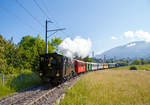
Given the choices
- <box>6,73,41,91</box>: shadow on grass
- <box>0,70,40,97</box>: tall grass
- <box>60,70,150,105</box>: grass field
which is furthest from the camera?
<box>6,73,41,91</box>: shadow on grass

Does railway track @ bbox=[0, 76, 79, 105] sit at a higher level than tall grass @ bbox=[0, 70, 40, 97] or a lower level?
lower

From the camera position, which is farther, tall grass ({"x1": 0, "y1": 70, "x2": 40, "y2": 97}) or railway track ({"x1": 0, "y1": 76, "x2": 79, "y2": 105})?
tall grass ({"x1": 0, "y1": 70, "x2": 40, "y2": 97})

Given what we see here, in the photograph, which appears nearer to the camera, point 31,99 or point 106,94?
point 31,99

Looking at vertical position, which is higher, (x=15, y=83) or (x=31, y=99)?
(x=15, y=83)

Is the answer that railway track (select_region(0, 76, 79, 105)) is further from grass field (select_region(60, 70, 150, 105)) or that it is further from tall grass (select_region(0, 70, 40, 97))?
tall grass (select_region(0, 70, 40, 97))

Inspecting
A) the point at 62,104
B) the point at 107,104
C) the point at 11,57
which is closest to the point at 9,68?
the point at 11,57

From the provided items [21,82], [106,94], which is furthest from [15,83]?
[106,94]

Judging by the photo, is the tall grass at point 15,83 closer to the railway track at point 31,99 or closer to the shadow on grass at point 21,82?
the shadow on grass at point 21,82

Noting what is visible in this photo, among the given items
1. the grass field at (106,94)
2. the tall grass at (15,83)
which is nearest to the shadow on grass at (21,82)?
the tall grass at (15,83)

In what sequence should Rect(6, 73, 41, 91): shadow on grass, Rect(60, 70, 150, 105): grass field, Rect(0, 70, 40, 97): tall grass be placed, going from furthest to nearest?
Rect(6, 73, 41, 91): shadow on grass
Rect(0, 70, 40, 97): tall grass
Rect(60, 70, 150, 105): grass field

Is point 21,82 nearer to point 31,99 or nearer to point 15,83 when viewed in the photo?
point 15,83

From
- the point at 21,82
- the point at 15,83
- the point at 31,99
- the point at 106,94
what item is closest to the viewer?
the point at 31,99

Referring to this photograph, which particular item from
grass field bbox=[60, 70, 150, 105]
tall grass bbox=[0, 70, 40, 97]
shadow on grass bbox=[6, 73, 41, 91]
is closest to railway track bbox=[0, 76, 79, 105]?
grass field bbox=[60, 70, 150, 105]

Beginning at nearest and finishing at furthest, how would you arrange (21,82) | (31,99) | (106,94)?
(31,99) < (106,94) < (21,82)
